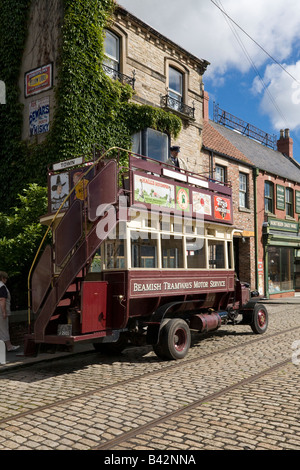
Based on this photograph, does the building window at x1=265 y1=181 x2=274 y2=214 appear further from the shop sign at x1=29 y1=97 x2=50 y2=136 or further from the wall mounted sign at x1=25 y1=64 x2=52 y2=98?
the wall mounted sign at x1=25 y1=64 x2=52 y2=98

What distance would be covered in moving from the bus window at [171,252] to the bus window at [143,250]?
0.34 meters

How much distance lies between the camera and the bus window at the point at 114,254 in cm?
802

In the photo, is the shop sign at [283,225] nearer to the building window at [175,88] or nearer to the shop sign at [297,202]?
the shop sign at [297,202]

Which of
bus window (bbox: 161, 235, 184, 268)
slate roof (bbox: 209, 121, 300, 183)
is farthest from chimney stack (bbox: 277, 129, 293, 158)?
bus window (bbox: 161, 235, 184, 268)

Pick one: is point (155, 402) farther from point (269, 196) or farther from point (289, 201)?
point (289, 201)

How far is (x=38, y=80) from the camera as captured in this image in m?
14.2

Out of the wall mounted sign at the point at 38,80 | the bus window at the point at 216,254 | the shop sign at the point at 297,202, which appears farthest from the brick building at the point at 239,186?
the bus window at the point at 216,254

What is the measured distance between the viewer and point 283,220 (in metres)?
25.0

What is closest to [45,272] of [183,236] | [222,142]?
[183,236]

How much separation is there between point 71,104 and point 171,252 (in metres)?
6.98

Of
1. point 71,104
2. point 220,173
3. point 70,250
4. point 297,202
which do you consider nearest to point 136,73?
point 71,104

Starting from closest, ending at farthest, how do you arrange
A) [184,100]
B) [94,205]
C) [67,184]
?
[94,205], [67,184], [184,100]
